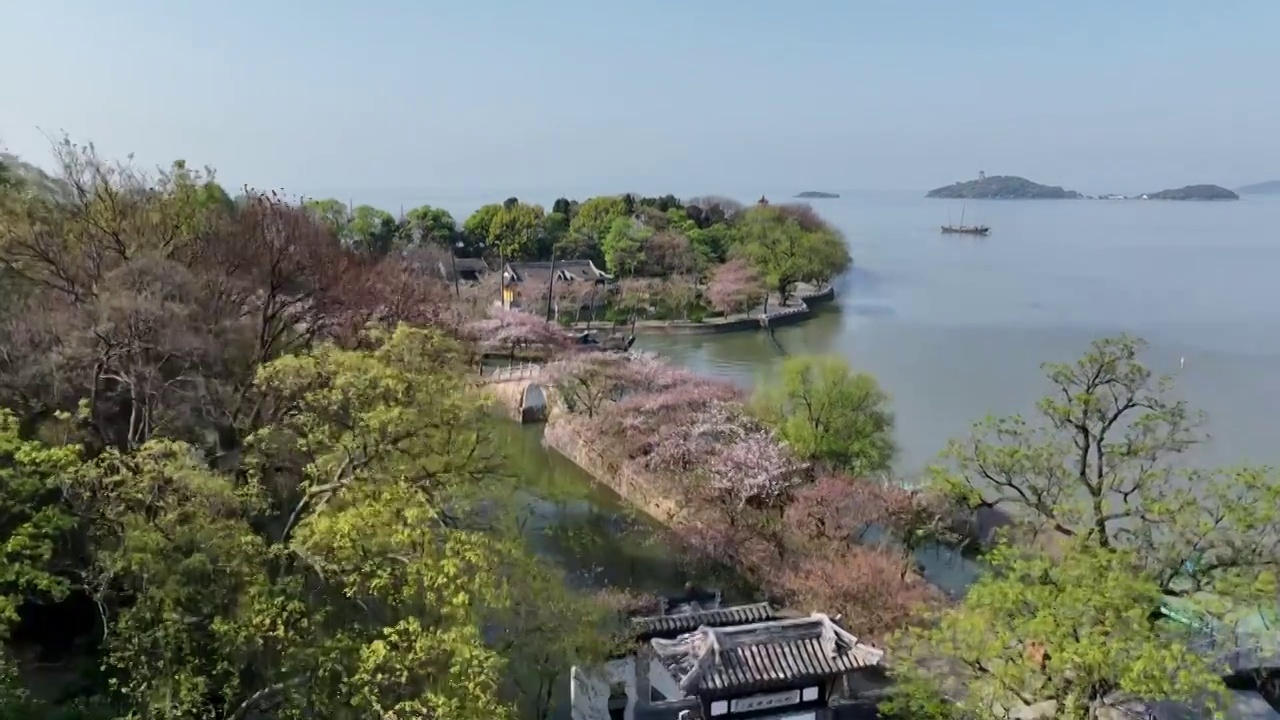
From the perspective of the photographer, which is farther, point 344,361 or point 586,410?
point 586,410

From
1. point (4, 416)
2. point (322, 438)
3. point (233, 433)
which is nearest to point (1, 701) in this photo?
point (4, 416)

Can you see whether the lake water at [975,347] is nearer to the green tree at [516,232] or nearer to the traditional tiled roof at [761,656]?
the traditional tiled roof at [761,656]

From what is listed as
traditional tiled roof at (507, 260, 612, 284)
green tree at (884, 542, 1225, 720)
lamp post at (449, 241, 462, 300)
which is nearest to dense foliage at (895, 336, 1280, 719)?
green tree at (884, 542, 1225, 720)

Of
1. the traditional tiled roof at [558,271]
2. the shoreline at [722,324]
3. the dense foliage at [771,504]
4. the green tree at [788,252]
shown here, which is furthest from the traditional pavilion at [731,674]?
the green tree at [788,252]

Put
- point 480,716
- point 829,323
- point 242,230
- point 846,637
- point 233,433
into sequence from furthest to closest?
point 829,323, point 242,230, point 233,433, point 846,637, point 480,716

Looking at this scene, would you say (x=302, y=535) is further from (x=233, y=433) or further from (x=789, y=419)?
(x=789, y=419)
